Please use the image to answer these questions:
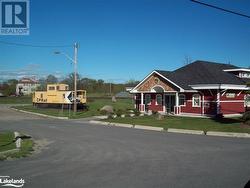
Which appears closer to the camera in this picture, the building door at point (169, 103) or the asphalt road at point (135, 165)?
the asphalt road at point (135, 165)

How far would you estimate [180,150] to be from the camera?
15.3 metres

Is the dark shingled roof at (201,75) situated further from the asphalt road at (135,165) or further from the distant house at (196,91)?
the asphalt road at (135,165)

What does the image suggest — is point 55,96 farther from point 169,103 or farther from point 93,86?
point 93,86

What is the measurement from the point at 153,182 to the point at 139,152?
17.8 feet

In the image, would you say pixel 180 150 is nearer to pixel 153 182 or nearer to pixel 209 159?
pixel 209 159

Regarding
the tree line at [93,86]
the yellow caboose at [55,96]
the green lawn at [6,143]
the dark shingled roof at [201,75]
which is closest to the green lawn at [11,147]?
the green lawn at [6,143]

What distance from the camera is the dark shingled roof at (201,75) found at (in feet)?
134

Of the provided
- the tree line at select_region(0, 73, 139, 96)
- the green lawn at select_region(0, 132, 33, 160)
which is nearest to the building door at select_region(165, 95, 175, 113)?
the green lawn at select_region(0, 132, 33, 160)

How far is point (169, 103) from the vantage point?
43.2m

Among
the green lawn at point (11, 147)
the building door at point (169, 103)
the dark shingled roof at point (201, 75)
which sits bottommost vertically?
the green lawn at point (11, 147)

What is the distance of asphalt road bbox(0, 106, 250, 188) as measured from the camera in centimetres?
939

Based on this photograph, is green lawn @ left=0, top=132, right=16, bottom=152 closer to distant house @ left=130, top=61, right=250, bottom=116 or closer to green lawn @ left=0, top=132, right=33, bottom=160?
green lawn @ left=0, top=132, right=33, bottom=160

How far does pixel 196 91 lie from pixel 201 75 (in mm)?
4571

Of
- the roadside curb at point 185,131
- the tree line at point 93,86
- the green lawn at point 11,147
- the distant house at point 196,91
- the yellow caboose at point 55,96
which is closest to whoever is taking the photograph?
the green lawn at point 11,147
